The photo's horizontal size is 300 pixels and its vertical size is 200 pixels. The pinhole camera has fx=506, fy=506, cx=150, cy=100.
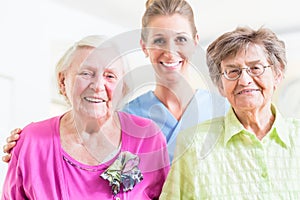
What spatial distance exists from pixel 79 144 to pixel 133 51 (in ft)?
0.76

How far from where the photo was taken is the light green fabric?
99 cm

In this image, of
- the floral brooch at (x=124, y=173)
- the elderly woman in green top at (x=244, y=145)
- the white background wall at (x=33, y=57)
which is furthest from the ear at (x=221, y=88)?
the white background wall at (x=33, y=57)

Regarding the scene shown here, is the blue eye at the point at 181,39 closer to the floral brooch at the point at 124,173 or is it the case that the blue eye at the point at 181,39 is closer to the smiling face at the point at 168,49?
the smiling face at the point at 168,49

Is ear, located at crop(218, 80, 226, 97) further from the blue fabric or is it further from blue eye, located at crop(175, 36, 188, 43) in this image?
Result: blue eye, located at crop(175, 36, 188, 43)

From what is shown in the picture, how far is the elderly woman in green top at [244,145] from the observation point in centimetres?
99

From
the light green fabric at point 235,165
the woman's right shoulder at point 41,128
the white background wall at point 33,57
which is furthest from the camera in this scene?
the white background wall at point 33,57

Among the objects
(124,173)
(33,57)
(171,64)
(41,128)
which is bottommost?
(124,173)

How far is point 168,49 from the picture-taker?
1.15m

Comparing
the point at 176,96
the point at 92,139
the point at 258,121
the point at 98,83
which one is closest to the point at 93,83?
the point at 98,83

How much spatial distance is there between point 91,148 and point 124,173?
96 mm

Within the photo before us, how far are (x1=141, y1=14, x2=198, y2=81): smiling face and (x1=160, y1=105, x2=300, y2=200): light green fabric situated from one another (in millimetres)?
187

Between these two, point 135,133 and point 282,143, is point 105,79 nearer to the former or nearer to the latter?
point 135,133

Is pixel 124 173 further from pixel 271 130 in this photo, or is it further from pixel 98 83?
pixel 271 130

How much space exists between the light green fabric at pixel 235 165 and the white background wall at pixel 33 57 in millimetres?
1068
